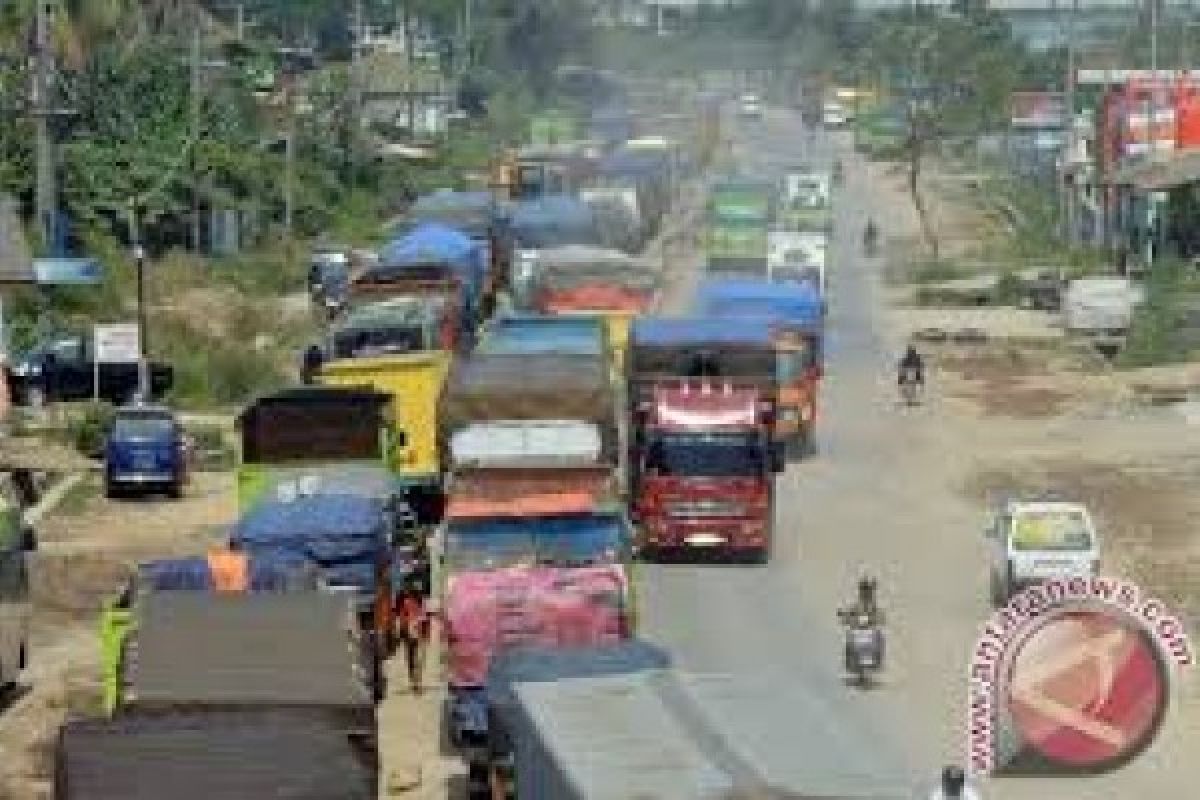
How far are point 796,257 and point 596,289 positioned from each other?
18327mm

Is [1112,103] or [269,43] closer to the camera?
[1112,103]

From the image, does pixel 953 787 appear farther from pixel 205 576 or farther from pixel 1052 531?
pixel 1052 531

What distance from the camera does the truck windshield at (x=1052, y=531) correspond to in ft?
127

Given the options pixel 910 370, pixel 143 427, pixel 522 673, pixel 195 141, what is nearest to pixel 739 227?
pixel 195 141

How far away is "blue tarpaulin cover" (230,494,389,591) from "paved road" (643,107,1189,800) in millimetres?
4361

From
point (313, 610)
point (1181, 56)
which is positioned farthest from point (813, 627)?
point (1181, 56)

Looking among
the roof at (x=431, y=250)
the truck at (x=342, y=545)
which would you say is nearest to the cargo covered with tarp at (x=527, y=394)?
the truck at (x=342, y=545)

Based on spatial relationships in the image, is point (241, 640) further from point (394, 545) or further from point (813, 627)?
point (813, 627)

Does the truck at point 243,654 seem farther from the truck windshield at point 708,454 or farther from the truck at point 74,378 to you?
the truck at point 74,378

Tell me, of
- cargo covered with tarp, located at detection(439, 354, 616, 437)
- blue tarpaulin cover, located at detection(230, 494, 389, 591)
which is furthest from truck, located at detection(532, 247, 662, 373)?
blue tarpaulin cover, located at detection(230, 494, 389, 591)

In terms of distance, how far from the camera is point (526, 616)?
3042 cm

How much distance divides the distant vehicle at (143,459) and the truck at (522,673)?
23.2 metres

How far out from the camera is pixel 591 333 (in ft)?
172

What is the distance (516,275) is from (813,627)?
4050 cm
